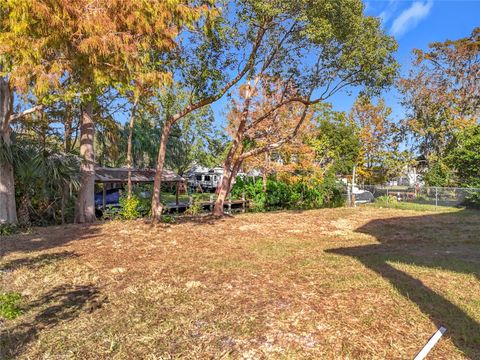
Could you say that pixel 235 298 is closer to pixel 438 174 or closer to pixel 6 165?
pixel 6 165

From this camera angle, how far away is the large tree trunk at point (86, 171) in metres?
10.5

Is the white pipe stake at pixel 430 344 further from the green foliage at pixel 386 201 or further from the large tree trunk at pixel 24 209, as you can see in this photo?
→ the green foliage at pixel 386 201

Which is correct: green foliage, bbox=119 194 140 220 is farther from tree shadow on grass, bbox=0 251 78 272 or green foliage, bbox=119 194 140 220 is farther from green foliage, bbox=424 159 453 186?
green foliage, bbox=424 159 453 186

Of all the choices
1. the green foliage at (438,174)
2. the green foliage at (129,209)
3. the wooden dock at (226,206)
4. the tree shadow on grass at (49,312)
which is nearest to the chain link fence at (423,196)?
the green foliage at (438,174)

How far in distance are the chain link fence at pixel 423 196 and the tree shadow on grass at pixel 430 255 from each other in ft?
14.7

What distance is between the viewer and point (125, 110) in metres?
13.6

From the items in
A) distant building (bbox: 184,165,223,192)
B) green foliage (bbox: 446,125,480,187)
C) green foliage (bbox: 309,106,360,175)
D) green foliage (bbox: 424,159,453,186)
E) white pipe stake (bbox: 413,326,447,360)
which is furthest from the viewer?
distant building (bbox: 184,165,223,192)

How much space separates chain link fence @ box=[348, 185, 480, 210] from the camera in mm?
17005

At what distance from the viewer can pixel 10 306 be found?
144 inches

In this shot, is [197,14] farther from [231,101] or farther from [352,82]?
[231,101]

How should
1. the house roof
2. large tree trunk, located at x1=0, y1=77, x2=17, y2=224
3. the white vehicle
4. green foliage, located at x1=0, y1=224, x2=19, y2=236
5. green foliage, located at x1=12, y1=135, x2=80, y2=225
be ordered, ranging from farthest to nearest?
the white vehicle, the house roof, green foliage, located at x1=12, y1=135, x2=80, y2=225, large tree trunk, located at x1=0, y1=77, x2=17, y2=224, green foliage, located at x1=0, y1=224, x2=19, y2=236

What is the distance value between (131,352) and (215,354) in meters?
0.67

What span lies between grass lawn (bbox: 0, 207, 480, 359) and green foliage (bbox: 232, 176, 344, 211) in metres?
9.20

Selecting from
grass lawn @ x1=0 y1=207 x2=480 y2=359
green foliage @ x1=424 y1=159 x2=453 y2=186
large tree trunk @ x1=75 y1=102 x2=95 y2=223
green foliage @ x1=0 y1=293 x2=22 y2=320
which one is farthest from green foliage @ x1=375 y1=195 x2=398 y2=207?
green foliage @ x1=0 y1=293 x2=22 y2=320
